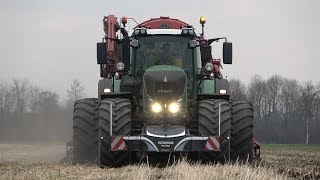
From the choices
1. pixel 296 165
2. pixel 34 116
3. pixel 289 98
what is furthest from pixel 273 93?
pixel 296 165

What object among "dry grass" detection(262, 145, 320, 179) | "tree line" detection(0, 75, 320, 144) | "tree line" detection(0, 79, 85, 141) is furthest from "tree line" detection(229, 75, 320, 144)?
"dry grass" detection(262, 145, 320, 179)

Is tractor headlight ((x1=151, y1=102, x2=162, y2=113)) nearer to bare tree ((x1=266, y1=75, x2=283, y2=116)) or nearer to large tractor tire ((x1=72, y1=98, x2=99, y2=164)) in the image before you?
large tractor tire ((x1=72, y1=98, x2=99, y2=164))

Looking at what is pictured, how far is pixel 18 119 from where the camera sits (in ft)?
228

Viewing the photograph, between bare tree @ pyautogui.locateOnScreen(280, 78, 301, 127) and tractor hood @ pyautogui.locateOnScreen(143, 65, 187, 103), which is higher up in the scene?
tractor hood @ pyautogui.locateOnScreen(143, 65, 187, 103)

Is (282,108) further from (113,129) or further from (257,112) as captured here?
(113,129)

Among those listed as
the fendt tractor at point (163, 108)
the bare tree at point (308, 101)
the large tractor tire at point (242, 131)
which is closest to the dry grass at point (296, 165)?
the large tractor tire at point (242, 131)

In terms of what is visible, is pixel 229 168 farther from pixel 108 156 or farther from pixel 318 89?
pixel 318 89

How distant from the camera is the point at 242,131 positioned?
36.4 feet

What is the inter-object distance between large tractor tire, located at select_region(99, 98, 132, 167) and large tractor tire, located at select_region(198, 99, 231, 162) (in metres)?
1.43

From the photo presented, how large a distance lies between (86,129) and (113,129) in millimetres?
1864

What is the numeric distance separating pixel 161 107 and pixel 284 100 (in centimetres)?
9184

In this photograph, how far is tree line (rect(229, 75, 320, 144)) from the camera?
8762cm

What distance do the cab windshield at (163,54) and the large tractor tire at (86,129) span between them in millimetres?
1301

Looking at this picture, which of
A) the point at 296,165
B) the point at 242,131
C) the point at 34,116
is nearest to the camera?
the point at 242,131
